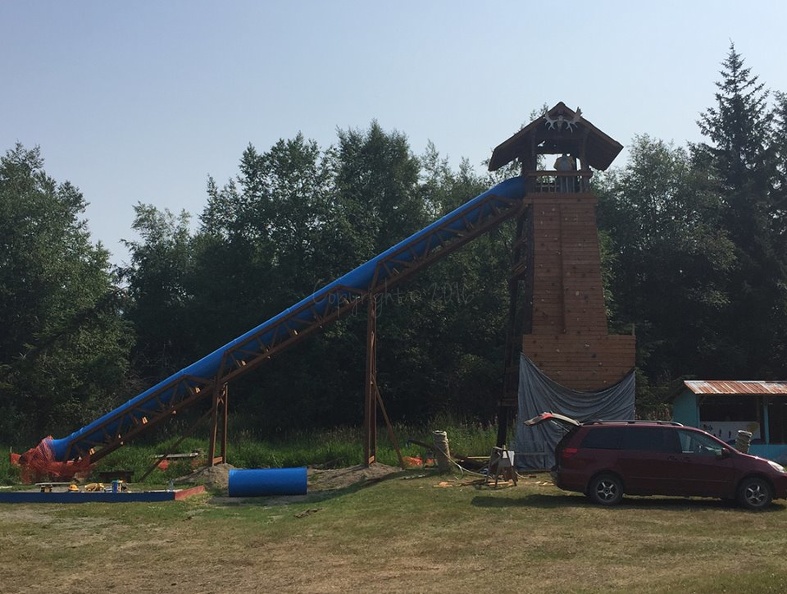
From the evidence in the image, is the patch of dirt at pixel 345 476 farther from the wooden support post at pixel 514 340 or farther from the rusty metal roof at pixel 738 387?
the rusty metal roof at pixel 738 387

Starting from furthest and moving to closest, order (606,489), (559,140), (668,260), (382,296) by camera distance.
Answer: (668,260) → (382,296) → (559,140) → (606,489)

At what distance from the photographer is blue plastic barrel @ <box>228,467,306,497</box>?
798 inches

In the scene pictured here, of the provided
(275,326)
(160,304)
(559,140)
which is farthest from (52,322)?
(559,140)

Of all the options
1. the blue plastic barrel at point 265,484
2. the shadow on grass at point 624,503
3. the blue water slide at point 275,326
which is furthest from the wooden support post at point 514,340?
the shadow on grass at point 624,503

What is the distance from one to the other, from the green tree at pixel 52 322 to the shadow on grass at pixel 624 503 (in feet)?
89.2

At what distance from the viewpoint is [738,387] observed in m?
25.5

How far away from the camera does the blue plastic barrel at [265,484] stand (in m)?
20.3

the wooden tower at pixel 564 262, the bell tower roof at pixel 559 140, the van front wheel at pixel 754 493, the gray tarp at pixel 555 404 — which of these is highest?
the bell tower roof at pixel 559 140

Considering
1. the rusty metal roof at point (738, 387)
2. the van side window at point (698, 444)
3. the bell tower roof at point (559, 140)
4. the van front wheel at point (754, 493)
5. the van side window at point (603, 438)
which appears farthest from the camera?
the bell tower roof at point (559, 140)

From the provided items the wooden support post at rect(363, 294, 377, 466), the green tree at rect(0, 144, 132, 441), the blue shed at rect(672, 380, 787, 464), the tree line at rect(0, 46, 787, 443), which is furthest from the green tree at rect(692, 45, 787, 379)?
the green tree at rect(0, 144, 132, 441)

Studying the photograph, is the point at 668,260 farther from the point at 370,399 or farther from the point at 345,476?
the point at 345,476

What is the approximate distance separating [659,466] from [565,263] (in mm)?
10050

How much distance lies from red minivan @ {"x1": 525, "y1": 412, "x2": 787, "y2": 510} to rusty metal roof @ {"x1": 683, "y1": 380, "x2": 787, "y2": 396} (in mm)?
8931

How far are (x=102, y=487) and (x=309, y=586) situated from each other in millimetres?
12116
